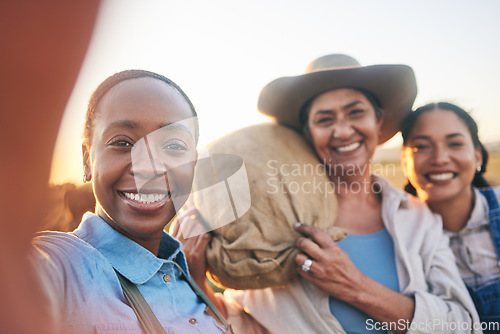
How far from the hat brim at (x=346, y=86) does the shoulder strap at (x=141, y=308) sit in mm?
1253

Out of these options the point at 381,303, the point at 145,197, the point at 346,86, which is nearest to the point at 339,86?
the point at 346,86

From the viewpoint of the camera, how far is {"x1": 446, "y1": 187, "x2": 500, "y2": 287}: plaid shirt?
166 centimetres

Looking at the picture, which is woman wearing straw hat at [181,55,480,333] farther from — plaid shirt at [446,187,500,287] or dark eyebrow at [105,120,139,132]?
dark eyebrow at [105,120,139,132]

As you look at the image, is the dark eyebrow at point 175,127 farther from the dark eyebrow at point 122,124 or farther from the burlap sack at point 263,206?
the burlap sack at point 263,206

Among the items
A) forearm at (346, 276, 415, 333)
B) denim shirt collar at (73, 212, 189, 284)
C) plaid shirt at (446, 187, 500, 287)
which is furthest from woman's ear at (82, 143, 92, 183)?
plaid shirt at (446, 187, 500, 287)

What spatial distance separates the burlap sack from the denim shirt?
399 millimetres

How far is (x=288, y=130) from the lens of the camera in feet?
5.92

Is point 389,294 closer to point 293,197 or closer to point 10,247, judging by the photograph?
point 293,197

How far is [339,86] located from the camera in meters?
1.70

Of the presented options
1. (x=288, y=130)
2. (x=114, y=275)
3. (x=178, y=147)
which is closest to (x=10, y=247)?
(x=114, y=275)

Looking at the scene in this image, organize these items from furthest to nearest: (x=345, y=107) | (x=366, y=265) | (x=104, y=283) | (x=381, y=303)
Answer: (x=345, y=107) < (x=366, y=265) < (x=381, y=303) < (x=104, y=283)

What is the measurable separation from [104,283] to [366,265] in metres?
1.17

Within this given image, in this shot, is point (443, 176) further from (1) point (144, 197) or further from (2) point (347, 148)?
(1) point (144, 197)

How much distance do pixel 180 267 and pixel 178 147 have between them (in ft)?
1.32
